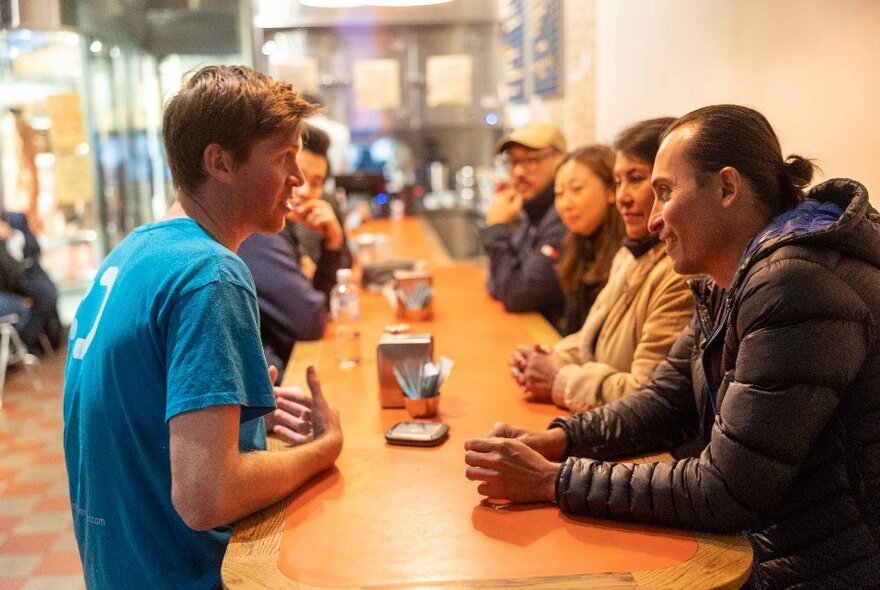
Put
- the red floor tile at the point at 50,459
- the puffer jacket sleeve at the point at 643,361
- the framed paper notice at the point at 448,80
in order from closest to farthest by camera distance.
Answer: the puffer jacket sleeve at the point at 643,361 → the red floor tile at the point at 50,459 → the framed paper notice at the point at 448,80

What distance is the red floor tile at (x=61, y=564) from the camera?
3398mm

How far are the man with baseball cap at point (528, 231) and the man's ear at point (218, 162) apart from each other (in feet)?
6.52

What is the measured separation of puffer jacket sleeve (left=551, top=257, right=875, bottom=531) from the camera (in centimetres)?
134

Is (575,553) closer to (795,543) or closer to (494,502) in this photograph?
(494,502)

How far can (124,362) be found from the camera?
146 centimetres

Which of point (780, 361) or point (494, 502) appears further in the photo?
point (494, 502)

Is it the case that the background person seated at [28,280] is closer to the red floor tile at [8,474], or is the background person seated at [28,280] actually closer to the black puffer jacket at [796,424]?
the red floor tile at [8,474]

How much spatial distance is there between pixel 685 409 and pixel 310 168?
218 centimetres

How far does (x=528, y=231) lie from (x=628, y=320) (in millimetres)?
1678

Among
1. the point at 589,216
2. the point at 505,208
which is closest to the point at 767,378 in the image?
the point at 589,216

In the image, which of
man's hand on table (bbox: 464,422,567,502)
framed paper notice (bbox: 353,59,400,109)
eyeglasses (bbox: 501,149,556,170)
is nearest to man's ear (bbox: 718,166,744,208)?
man's hand on table (bbox: 464,422,567,502)

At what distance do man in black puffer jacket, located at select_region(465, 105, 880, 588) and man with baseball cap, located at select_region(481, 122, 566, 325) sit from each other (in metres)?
1.72

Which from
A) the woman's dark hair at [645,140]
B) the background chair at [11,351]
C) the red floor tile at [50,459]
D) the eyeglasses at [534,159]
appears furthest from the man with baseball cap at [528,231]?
the background chair at [11,351]

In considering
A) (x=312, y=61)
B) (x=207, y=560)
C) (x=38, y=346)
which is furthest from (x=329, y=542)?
(x=312, y=61)
